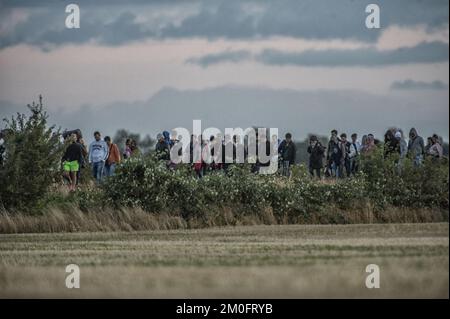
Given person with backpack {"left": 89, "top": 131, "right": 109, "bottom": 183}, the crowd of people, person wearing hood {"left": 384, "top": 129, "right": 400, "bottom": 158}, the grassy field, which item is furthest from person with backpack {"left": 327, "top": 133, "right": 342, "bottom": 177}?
the grassy field

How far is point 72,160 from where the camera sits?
3509 cm

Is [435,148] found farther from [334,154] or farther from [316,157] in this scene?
[316,157]

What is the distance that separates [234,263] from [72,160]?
1658 centimetres

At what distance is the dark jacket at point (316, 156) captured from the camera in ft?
123

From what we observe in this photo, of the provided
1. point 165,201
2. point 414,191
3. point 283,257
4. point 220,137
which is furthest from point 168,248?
point 220,137

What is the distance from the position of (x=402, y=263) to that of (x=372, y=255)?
154 centimetres

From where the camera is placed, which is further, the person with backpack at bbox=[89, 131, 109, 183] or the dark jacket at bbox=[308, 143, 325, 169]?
the dark jacket at bbox=[308, 143, 325, 169]

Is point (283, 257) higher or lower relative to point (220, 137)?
lower

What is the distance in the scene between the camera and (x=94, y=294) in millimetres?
17266

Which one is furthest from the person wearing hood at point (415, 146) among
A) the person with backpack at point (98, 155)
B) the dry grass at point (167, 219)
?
the person with backpack at point (98, 155)

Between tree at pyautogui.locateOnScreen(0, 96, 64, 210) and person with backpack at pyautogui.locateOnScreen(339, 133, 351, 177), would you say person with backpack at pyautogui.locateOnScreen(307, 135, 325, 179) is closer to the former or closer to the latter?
person with backpack at pyautogui.locateOnScreen(339, 133, 351, 177)

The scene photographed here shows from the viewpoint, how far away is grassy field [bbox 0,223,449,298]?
16.8 m

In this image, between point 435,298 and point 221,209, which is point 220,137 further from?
point 435,298

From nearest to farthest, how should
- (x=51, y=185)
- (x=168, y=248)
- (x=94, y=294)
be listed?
1. (x=94, y=294)
2. (x=168, y=248)
3. (x=51, y=185)
